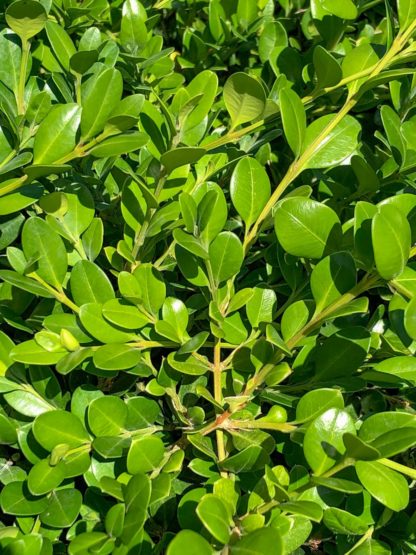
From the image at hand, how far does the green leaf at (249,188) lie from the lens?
3.26ft

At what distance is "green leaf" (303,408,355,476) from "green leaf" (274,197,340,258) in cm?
22

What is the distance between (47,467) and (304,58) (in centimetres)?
89

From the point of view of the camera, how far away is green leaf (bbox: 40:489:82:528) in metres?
0.91

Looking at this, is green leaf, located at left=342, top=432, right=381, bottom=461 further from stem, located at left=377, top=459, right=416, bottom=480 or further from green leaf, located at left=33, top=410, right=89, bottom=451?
green leaf, located at left=33, top=410, right=89, bottom=451

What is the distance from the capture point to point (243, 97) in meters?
0.97

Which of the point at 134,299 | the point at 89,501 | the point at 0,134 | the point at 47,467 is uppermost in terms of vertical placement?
the point at 0,134

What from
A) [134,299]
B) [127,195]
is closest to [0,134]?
[127,195]

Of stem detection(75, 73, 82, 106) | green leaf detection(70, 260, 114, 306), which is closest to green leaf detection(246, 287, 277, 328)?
green leaf detection(70, 260, 114, 306)

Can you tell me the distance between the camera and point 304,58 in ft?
4.25

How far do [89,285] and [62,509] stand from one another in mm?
316

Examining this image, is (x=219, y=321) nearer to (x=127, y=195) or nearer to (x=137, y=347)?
(x=137, y=347)

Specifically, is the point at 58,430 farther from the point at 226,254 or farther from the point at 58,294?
the point at 226,254

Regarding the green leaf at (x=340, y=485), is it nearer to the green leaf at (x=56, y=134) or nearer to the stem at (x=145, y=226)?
the stem at (x=145, y=226)

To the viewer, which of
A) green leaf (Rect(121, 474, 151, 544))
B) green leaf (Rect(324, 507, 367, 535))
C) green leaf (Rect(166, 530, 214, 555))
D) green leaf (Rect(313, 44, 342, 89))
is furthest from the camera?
green leaf (Rect(313, 44, 342, 89))
